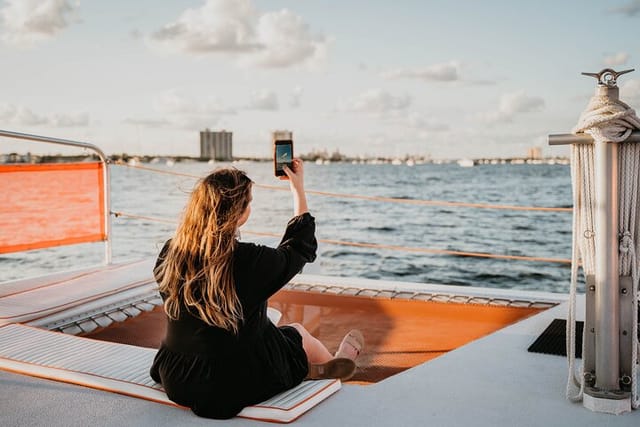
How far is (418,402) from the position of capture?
2.00 metres

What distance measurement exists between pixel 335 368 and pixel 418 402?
48 centimetres

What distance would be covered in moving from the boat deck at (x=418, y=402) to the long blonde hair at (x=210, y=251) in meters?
0.34

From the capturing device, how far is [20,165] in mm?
3748

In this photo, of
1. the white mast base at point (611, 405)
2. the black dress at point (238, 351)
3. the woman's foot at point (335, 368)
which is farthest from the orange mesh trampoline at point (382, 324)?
the white mast base at point (611, 405)

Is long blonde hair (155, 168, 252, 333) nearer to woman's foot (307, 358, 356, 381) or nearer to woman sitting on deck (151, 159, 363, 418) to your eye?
woman sitting on deck (151, 159, 363, 418)

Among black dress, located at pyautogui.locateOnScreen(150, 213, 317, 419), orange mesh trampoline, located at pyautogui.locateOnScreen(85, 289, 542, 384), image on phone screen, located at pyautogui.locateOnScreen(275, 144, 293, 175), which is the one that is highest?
image on phone screen, located at pyautogui.locateOnScreen(275, 144, 293, 175)

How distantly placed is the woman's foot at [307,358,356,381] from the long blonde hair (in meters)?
0.58

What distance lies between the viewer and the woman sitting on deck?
188cm

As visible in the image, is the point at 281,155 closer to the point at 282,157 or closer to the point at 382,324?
the point at 282,157

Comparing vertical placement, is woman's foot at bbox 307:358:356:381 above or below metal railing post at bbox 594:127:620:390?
below

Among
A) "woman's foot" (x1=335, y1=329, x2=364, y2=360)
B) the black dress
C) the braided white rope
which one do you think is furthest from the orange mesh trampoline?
the braided white rope

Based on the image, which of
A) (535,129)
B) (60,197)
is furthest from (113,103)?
(60,197)

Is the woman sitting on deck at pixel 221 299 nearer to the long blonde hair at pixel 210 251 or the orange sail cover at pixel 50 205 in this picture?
the long blonde hair at pixel 210 251

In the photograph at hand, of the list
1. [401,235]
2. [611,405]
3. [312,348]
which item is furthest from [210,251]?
[401,235]
